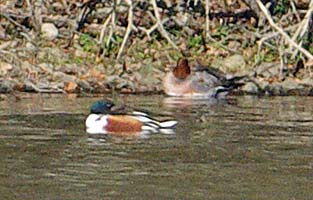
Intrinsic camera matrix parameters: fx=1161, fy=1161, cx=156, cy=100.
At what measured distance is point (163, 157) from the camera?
33.4 feet

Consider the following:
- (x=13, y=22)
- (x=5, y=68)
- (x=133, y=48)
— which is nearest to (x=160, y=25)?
(x=133, y=48)

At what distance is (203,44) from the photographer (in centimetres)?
1909

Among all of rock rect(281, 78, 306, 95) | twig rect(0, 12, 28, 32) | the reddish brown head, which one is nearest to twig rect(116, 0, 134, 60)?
the reddish brown head

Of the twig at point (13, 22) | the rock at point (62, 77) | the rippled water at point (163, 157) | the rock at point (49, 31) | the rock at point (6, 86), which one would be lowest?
the rippled water at point (163, 157)

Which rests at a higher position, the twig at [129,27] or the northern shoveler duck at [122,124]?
the twig at [129,27]

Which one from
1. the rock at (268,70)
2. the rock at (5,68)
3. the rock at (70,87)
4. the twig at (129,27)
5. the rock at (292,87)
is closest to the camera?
the rock at (70,87)

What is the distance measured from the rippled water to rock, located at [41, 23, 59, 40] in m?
4.26

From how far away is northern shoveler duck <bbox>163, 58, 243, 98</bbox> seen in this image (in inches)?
659

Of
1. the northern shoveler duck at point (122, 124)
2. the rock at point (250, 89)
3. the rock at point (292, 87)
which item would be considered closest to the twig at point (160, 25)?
the rock at point (250, 89)

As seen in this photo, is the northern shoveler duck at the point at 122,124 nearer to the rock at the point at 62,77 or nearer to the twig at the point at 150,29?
the rock at the point at 62,77

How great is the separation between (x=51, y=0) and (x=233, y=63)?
349cm

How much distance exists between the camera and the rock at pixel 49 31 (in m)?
18.6

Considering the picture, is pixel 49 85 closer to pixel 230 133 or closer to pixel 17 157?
pixel 230 133

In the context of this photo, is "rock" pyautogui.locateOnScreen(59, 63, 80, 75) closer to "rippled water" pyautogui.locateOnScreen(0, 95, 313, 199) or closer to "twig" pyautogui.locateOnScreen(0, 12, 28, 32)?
"twig" pyautogui.locateOnScreen(0, 12, 28, 32)
